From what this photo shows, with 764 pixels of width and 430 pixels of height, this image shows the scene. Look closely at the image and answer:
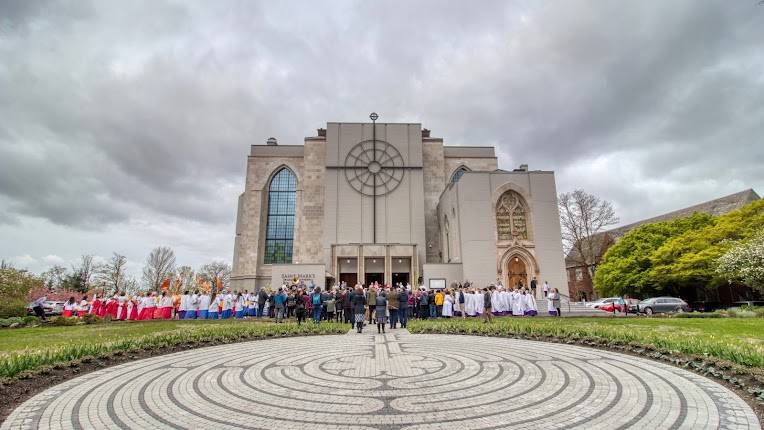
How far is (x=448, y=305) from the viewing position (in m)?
21.2

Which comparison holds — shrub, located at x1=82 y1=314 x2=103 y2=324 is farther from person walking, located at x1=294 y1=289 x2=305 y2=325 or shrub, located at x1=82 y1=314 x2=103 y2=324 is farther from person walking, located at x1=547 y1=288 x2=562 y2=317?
person walking, located at x1=547 y1=288 x2=562 y2=317

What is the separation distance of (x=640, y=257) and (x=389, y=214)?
24.8 meters

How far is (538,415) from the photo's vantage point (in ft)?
15.8

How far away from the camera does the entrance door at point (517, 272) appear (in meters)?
30.8

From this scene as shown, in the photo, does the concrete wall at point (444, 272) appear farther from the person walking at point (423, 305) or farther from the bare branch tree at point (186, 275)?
the bare branch tree at point (186, 275)

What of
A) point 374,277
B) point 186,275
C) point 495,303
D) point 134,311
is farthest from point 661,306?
point 186,275

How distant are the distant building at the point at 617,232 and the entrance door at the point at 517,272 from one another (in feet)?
58.4

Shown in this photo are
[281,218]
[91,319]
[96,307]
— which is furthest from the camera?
[281,218]

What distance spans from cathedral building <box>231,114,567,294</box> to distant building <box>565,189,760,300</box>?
18.2 metres

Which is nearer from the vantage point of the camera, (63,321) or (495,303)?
(63,321)

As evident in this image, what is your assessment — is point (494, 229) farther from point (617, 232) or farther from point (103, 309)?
point (617, 232)

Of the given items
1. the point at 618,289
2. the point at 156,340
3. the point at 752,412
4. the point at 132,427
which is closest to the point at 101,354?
the point at 156,340

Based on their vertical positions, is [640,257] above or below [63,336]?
above

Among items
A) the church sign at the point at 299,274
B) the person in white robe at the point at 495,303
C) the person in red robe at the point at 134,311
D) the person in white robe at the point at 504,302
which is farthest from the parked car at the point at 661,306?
the person in red robe at the point at 134,311
